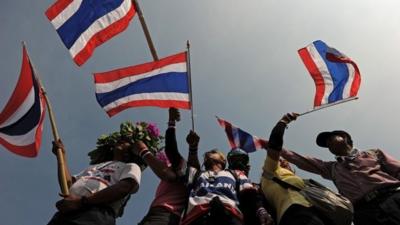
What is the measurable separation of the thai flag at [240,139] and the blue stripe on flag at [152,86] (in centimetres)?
173

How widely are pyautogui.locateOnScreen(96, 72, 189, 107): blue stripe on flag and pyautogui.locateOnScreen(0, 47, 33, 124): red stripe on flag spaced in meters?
1.03

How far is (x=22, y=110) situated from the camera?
6379 mm

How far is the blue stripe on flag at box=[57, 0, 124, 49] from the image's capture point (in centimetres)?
657

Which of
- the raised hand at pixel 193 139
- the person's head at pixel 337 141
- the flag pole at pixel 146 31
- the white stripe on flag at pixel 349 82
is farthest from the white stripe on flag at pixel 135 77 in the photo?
the white stripe on flag at pixel 349 82

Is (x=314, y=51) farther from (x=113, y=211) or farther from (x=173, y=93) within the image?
(x=113, y=211)

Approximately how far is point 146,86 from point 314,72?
293cm

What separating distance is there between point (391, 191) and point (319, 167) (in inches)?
40.3


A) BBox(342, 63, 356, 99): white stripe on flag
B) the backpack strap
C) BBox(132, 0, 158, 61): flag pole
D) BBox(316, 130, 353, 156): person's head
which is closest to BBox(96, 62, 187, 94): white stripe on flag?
BBox(132, 0, 158, 61): flag pole

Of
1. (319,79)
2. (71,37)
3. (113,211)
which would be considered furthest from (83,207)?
(319,79)

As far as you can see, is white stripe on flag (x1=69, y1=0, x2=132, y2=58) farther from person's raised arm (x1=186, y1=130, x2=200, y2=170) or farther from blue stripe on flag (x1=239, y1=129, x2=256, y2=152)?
blue stripe on flag (x1=239, y1=129, x2=256, y2=152)

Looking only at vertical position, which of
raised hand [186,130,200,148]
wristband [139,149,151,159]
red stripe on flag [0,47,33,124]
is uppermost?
red stripe on flag [0,47,33,124]

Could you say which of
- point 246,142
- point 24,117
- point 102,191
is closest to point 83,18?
point 24,117

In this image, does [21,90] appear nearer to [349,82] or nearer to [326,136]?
[326,136]

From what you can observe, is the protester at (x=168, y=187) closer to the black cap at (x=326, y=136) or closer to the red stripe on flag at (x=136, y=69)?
the red stripe on flag at (x=136, y=69)
